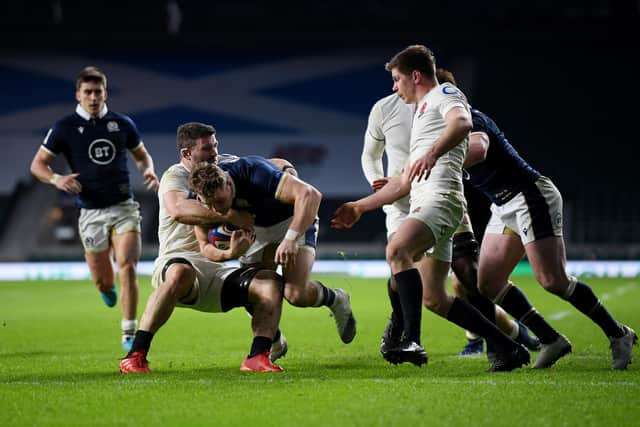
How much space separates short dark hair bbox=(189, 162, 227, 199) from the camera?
6.29 meters

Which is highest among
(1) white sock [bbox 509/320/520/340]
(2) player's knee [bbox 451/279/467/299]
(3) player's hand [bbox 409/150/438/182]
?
(3) player's hand [bbox 409/150/438/182]

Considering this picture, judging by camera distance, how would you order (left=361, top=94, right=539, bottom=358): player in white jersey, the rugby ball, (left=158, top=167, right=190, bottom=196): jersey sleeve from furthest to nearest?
1. (left=361, top=94, right=539, bottom=358): player in white jersey
2. (left=158, top=167, right=190, bottom=196): jersey sleeve
3. the rugby ball

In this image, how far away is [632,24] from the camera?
1049 inches

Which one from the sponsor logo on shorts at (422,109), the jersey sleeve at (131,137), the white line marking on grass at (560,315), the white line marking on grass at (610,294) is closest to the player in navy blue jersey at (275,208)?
the sponsor logo on shorts at (422,109)

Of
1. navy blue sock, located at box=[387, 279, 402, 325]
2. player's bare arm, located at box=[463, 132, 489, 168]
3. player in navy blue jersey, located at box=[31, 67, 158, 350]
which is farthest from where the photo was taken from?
player in navy blue jersey, located at box=[31, 67, 158, 350]

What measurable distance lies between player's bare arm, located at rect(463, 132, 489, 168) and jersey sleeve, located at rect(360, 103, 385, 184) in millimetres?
1498

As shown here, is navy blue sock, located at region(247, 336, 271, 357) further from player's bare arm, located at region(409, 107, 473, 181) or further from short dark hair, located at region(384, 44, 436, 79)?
short dark hair, located at region(384, 44, 436, 79)

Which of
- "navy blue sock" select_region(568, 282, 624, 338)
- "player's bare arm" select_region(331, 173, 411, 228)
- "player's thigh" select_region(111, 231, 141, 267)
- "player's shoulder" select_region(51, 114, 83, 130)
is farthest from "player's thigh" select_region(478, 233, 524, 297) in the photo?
"player's shoulder" select_region(51, 114, 83, 130)

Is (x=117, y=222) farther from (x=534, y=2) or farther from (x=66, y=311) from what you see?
(x=534, y=2)

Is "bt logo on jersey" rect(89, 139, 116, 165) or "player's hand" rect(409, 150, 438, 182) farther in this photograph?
"bt logo on jersey" rect(89, 139, 116, 165)

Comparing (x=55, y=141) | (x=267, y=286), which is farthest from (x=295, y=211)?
(x=55, y=141)

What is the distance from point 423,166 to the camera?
6.15 metres

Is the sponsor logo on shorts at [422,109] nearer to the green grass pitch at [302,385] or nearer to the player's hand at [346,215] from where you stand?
the player's hand at [346,215]

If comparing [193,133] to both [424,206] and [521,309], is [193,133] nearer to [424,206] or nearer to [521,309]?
[424,206]
